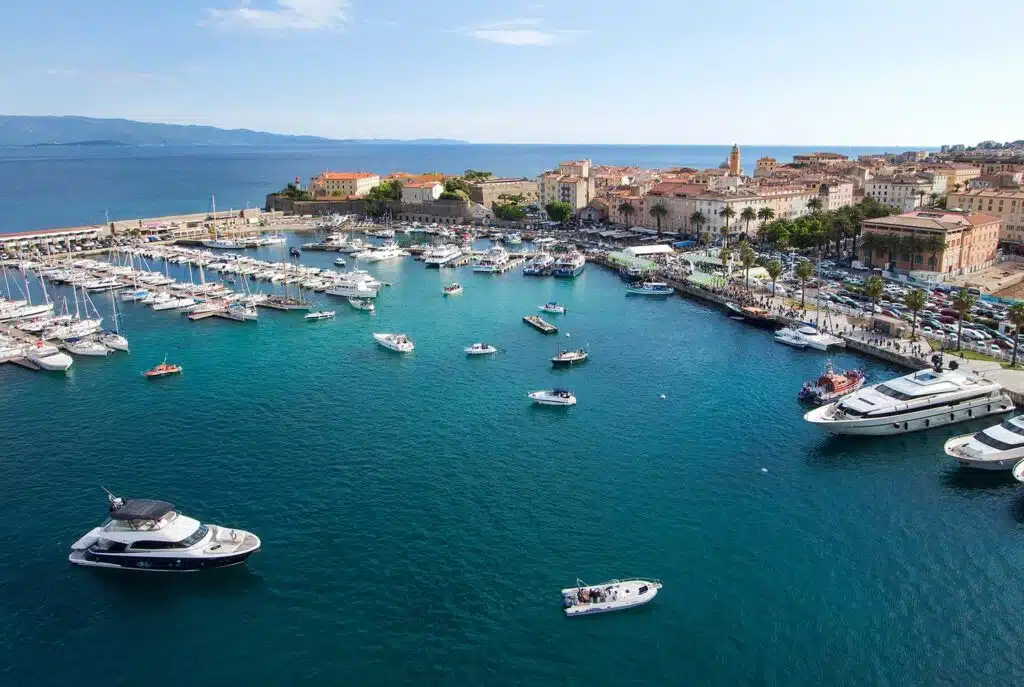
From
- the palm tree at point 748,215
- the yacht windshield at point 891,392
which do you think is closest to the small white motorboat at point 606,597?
the yacht windshield at point 891,392

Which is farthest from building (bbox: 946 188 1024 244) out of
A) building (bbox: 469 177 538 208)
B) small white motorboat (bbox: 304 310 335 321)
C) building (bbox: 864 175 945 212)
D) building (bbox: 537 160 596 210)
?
small white motorboat (bbox: 304 310 335 321)

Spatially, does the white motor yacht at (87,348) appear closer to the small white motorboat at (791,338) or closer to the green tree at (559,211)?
the small white motorboat at (791,338)

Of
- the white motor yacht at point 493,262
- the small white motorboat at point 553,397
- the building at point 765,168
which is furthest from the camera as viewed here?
the building at point 765,168

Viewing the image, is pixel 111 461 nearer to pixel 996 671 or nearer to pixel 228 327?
pixel 228 327

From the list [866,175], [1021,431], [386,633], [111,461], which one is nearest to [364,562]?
[386,633]

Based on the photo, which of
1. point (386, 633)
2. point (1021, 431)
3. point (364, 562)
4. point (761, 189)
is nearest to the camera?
point (386, 633)

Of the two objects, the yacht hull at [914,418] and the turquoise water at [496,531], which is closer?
the turquoise water at [496,531]

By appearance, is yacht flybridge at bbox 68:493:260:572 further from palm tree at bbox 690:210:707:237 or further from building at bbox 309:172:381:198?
building at bbox 309:172:381:198
